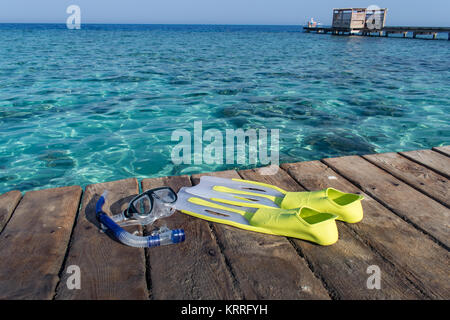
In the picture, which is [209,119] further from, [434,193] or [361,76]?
[361,76]

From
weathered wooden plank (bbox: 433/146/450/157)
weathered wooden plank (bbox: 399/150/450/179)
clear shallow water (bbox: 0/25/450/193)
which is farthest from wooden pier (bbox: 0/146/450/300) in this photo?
clear shallow water (bbox: 0/25/450/193)

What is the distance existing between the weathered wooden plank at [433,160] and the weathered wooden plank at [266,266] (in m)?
2.20

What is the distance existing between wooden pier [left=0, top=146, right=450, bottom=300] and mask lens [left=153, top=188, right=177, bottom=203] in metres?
0.13

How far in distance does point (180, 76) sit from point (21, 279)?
40.3ft

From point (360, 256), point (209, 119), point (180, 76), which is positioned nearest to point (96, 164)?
point (209, 119)

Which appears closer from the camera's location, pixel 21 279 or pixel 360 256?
pixel 21 279

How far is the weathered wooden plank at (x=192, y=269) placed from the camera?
1.71 m

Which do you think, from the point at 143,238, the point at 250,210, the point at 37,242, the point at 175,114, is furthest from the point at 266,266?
the point at 175,114

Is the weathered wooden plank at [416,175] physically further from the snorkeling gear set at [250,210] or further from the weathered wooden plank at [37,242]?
the weathered wooden plank at [37,242]

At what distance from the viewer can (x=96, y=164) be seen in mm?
5621

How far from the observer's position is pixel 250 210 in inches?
97.2

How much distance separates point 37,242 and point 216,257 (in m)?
1.19

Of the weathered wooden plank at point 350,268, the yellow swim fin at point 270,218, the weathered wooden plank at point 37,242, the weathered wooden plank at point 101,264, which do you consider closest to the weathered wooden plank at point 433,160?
the weathered wooden plank at point 350,268

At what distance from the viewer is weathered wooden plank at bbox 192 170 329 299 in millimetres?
1723
